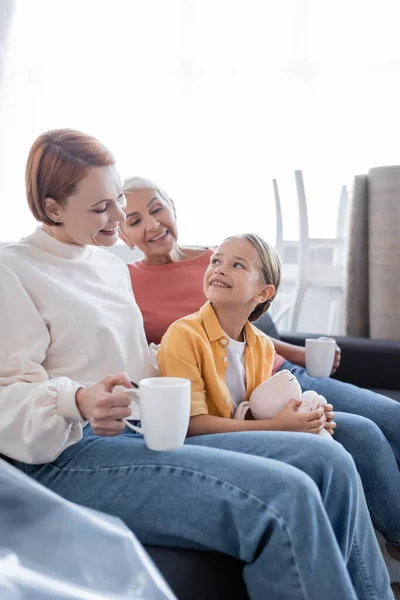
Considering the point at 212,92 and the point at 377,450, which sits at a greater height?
the point at 212,92

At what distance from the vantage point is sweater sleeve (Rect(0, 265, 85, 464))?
3.30ft

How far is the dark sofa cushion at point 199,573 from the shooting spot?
0.92m

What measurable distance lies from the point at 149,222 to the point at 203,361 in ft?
1.81

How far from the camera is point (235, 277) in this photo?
1411 mm

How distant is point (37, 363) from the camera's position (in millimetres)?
1121

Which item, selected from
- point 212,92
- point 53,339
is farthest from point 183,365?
point 212,92

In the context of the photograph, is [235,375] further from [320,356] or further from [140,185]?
[140,185]

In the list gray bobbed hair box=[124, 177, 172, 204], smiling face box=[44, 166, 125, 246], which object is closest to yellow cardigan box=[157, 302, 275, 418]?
smiling face box=[44, 166, 125, 246]

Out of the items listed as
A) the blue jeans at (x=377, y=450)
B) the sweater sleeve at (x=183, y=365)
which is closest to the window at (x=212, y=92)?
the blue jeans at (x=377, y=450)

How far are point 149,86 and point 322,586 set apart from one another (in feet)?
15.0

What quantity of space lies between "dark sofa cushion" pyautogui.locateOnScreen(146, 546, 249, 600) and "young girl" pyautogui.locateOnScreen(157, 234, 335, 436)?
289mm

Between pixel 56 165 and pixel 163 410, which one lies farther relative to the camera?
pixel 56 165

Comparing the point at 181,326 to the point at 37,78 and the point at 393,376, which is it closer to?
the point at 393,376

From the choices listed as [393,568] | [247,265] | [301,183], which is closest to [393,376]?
[393,568]
